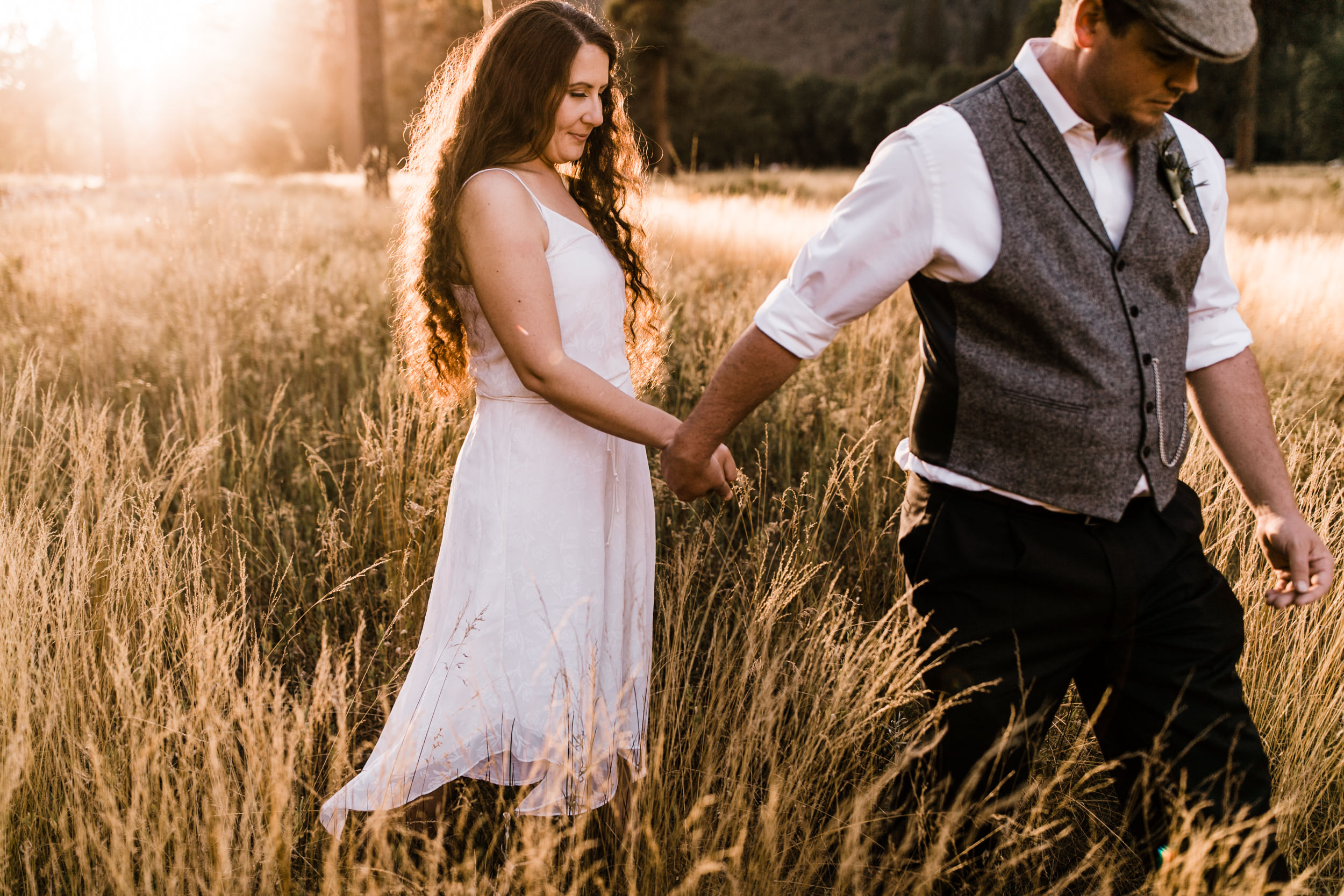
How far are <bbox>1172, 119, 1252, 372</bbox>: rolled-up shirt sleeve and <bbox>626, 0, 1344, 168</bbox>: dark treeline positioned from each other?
59.7ft

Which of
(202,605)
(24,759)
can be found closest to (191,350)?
(202,605)

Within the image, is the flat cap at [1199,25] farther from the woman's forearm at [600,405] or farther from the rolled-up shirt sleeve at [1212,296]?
the woman's forearm at [600,405]

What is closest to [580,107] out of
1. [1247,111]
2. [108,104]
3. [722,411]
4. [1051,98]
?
[722,411]

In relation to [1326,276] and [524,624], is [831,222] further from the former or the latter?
[1326,276]

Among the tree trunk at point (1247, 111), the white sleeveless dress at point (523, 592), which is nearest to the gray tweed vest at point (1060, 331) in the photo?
the white sleeveless dress at point (523, 592)

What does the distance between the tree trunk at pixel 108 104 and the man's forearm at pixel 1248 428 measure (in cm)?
2346

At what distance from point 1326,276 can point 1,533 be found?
7.48 metres

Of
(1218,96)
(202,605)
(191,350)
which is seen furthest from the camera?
(1218,96)

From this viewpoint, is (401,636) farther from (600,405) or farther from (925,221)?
(925,221)

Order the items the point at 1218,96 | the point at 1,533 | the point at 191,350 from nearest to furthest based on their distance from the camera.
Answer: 1. the point at 1,533
2. the point at 191,350
3. the point at 1218,96

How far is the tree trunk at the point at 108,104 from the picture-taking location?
1911cm

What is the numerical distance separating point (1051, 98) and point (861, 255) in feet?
1.35

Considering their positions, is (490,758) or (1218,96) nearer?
(490,758)

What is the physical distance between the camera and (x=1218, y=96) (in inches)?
1314
